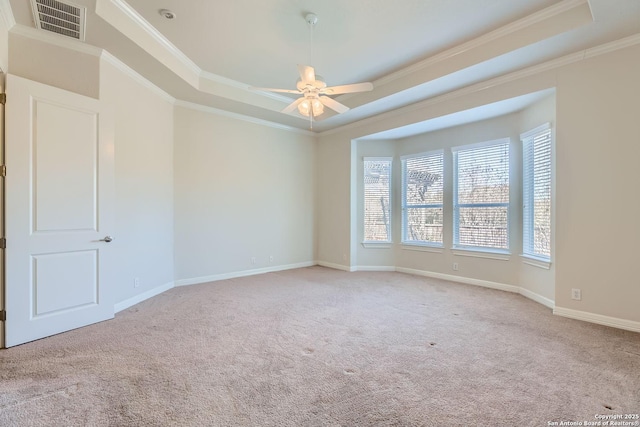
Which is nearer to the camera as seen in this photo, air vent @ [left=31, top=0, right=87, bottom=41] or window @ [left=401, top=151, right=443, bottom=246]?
air vent @ [left=31, top=0, right=87, bottom=41]

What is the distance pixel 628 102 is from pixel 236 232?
219 inches

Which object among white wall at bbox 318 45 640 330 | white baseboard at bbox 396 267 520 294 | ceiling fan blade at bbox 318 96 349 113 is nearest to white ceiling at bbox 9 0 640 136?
white wall at bbox 318 45 640 330

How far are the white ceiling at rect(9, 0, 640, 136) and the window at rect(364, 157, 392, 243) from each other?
5.74 ft

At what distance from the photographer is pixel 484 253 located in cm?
490

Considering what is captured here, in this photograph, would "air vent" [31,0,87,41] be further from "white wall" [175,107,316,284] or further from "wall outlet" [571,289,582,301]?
"wall outlet" [571,289,582,301]

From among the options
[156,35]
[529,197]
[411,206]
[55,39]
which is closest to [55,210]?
[55,39]

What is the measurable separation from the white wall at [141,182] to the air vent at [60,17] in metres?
0.42

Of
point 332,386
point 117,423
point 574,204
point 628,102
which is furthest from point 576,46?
point 117,423

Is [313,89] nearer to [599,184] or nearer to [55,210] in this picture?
[55,210]

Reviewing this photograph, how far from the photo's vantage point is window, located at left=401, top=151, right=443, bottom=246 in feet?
18.2

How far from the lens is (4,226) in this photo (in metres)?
2.65

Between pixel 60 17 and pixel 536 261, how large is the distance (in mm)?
6129

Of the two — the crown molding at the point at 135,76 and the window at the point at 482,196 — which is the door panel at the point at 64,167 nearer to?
the crown molding at the point at 135,76

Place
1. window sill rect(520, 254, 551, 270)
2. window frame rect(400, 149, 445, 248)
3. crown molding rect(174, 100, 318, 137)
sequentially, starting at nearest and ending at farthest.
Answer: window sill rect(520, 254, 551, 270), crown molding rect(174, 100, 318, 137), window frame rect(400, 149, 445, 248)
